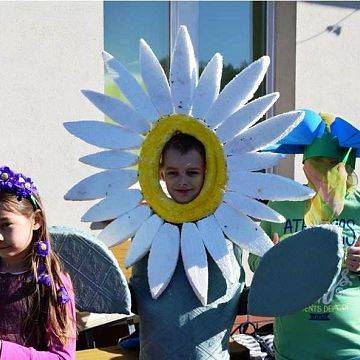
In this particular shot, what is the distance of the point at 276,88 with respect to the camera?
4754mm

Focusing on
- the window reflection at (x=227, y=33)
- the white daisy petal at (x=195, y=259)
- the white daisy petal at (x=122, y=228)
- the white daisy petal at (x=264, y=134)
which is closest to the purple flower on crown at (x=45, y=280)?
the white daisy petal at (x=122, y=228)

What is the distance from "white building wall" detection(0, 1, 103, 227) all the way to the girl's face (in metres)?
1.99

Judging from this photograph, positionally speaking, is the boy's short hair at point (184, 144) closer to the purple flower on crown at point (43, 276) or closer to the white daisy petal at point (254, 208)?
the white daisy petal at point (254, 208)

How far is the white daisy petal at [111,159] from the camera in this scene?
198 centimetres

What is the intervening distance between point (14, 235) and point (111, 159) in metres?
0.40

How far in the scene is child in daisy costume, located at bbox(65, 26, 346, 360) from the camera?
1908 millimetres

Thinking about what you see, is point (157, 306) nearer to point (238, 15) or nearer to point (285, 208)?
point (285, 208)

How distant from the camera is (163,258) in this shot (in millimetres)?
1909

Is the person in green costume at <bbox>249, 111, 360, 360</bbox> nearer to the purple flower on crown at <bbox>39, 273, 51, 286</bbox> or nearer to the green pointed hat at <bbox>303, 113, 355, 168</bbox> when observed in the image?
the green pointed hat at <bbox>303, 113, 355, 168</bbox>

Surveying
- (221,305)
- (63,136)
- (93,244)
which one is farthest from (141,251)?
(63,136)

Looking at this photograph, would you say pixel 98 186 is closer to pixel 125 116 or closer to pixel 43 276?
pixel 125 116

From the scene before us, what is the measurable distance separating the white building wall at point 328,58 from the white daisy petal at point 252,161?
2.73 meters

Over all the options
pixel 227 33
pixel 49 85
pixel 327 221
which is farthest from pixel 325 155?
pixel 227 33

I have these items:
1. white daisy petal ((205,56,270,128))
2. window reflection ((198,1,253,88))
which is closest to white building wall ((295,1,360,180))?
window reflection ((198,1,253,88))
